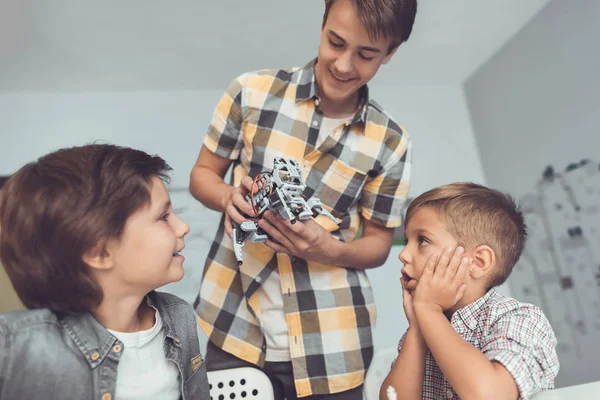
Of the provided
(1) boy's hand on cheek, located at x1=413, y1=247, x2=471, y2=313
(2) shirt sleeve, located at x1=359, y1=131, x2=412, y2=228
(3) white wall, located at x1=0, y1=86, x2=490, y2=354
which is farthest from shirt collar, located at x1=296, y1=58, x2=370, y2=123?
(3) white wall, located at x1=0, y1=86, x2=490, y2=354

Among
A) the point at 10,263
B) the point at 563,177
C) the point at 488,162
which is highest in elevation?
the point at 488,162

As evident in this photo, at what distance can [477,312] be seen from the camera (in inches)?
34.8

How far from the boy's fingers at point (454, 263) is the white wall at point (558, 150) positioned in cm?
137

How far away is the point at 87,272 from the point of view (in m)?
0.78

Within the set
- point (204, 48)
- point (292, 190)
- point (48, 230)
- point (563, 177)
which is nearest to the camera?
point (48, 230)

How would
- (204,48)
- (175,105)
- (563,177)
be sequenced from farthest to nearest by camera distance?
1. (175,105)
2. (204,48)
3. (563,177)

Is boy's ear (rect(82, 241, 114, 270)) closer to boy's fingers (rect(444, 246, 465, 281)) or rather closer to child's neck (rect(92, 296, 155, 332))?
child's neck (rect(92, 296, 155, 332))

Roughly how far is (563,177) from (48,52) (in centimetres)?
253

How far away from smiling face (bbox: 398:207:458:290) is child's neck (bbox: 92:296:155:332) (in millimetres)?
543

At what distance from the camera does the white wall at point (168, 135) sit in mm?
2432

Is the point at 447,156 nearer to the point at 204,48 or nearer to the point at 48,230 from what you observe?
the point at 204,48

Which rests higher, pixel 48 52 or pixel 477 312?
pixel 48 52

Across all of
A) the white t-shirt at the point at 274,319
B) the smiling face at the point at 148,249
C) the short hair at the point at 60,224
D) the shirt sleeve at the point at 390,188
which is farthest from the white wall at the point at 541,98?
the short hair at the point at 60,224

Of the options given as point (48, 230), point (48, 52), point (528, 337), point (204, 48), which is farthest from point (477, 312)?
point (48, 52)
